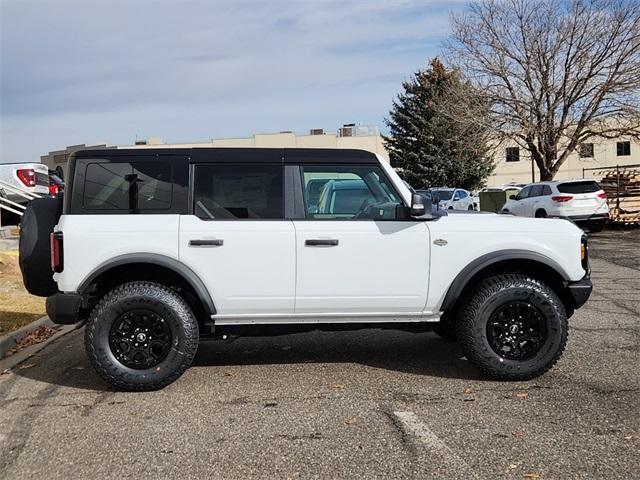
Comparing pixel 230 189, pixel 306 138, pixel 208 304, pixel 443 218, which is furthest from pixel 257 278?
pixel 306 138

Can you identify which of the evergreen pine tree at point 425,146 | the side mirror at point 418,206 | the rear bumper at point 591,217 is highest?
the evergreen pine tree at point 425,146

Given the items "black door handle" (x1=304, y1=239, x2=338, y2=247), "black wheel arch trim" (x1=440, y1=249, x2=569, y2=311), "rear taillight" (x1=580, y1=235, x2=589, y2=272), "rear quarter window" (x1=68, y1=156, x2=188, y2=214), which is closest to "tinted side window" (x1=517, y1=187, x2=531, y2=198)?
"rear taillight" (x1=580, y1=235, x2=589, y2=272)

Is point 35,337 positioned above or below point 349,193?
below

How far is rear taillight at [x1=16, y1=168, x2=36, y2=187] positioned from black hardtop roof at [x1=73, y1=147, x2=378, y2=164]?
11.0m

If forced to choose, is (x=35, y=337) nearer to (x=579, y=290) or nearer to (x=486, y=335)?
(x=486, y=335)

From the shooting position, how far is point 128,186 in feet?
16.4

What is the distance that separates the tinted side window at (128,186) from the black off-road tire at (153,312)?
669 millimetres

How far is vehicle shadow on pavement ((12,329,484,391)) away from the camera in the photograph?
5.47m

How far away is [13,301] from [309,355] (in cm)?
500

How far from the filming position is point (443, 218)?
518 cm

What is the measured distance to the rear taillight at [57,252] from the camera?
4797mm

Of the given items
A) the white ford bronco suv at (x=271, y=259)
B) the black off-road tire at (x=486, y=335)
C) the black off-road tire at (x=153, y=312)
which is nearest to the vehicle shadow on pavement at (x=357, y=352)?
the black off-road tire at (x=486, y=335)

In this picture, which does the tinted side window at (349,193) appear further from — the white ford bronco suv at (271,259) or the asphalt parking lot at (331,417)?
the asphalt parking lot at (331,417)

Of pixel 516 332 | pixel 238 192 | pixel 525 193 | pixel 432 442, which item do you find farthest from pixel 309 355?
pixel 525 193
